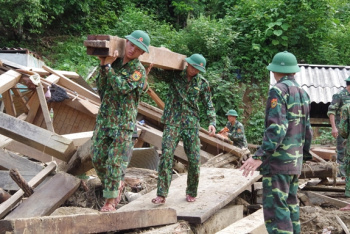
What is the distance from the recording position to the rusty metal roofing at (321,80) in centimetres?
1060

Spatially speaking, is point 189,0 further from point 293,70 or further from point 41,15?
point 293,70

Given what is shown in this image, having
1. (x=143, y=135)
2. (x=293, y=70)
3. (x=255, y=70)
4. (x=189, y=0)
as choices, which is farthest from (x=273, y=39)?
(x=293, y=70)

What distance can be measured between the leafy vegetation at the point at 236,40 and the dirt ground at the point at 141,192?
9499 millimetres

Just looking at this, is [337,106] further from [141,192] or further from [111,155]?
[111,155]

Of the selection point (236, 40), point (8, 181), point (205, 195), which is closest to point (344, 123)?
point (205, 195)

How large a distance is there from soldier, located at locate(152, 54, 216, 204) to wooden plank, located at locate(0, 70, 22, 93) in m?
2.81

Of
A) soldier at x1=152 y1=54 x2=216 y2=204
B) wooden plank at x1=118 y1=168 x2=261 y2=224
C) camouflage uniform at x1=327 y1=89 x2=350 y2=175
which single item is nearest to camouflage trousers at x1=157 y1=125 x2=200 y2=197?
soldier at x1=152 y1=54 x2=216 y2=204

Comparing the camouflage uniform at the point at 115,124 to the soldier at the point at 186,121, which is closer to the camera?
the camouflage uniform at the point at 115,124

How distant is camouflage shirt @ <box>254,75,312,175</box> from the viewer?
5.20 meters

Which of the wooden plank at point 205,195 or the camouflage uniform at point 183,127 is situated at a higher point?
the camouflage uniform at point 183,127

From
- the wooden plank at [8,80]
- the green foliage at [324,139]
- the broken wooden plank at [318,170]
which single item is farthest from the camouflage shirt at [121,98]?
the green foliage at [324,139]

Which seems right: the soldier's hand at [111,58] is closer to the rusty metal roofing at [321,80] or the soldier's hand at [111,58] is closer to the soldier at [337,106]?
the soldier at [337,106]

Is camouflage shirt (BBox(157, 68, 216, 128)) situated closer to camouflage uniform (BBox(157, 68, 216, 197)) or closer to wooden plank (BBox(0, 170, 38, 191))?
camouflage uniform (BBox(157, 68, 216, 197))

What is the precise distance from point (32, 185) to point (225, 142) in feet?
18.1
